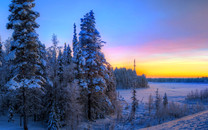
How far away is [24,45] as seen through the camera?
1537 cm

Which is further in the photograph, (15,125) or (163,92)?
(163,92)

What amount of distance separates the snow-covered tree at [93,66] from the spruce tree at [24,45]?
7.72 metres

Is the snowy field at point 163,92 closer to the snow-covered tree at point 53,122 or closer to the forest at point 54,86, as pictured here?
the forest at point 54,86

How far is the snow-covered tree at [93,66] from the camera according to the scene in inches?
852

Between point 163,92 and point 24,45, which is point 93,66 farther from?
point 163,92

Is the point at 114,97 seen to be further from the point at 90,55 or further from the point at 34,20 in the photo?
the point at 34,20

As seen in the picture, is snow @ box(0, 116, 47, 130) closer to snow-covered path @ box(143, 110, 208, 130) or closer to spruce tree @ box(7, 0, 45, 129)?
spruce tree @ box(7, 0, 45, 129)

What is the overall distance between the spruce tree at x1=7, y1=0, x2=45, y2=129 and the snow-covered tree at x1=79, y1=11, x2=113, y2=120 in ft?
25.3

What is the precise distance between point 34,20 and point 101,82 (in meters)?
12.8

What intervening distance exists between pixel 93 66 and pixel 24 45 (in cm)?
1036

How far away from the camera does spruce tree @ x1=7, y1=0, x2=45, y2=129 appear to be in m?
15.1

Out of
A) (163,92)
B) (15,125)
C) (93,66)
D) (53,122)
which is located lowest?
(163,92)

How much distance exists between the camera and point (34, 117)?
75.4 feet

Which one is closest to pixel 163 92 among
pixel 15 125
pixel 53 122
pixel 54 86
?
pixel 54 86
